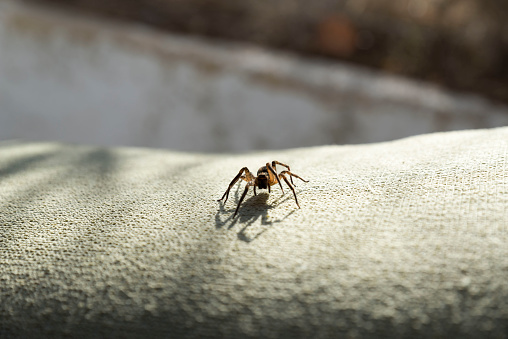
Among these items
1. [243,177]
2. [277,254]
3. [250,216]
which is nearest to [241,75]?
[243,177]

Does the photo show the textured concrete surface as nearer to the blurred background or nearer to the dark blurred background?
the blurred background

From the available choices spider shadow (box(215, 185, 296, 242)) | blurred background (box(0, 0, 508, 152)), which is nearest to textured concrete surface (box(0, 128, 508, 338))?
spider shadow (box(215, 185, 296, 242))

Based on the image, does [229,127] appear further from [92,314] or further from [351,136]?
[92,314]

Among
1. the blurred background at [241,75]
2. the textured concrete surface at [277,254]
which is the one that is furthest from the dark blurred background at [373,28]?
the textured concrete surface at [277,254]

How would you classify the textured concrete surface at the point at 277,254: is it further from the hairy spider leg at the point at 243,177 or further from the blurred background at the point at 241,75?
the blurred background at the point at 241,75

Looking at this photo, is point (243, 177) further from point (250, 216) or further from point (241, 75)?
point (241, 75)

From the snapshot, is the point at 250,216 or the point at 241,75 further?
the point at 241,75
